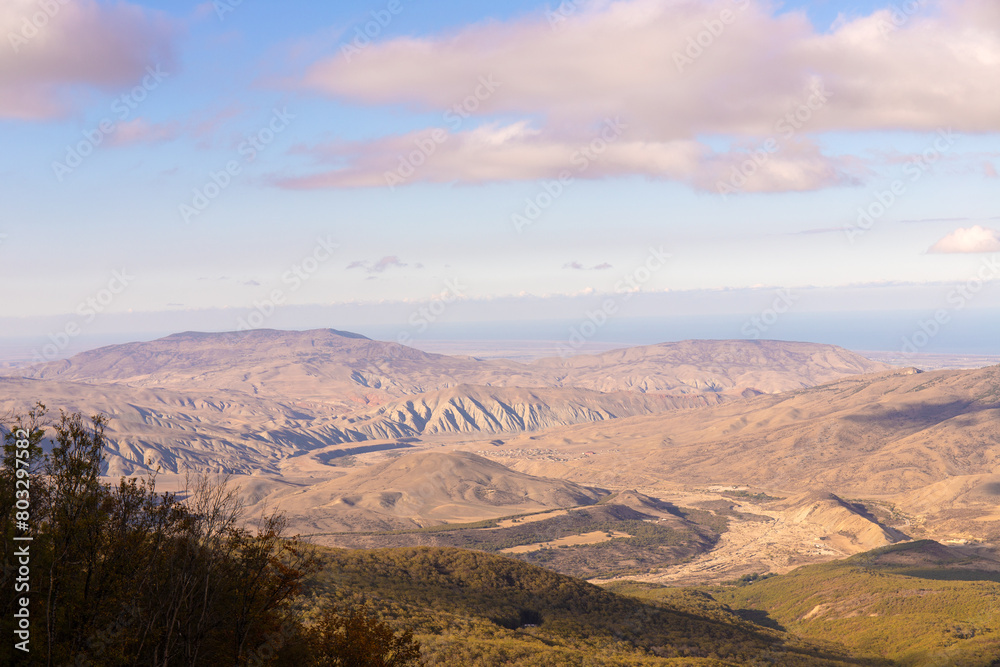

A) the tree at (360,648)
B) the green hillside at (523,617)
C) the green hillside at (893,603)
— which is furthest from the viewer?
the green hillside at (893,603)

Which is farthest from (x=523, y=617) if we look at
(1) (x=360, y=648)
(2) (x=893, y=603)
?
(1) (x=360, y=648)

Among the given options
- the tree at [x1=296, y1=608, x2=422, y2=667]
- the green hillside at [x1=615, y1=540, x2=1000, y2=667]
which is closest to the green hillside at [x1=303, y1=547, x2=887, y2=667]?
the green hillside at [x1=615, y1=540, x2=1000, y2=667]

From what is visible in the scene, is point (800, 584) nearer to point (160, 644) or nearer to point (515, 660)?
point (515, 660)

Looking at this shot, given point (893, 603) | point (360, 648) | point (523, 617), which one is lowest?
point (893, 603)

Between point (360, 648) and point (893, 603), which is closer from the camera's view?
point (360, 648)

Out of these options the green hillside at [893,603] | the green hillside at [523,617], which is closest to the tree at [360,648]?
the green hillside at [523,617]

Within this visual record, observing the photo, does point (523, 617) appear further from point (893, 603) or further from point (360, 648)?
point (360, 648)

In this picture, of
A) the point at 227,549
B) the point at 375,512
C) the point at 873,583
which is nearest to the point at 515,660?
the point at 227,549

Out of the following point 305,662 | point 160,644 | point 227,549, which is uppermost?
point 227,549

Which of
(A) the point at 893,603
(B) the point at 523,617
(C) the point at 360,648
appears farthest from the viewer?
(A) the point at 893,603

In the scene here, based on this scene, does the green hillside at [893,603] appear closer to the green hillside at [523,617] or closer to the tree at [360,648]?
the green hillside at [523,617]

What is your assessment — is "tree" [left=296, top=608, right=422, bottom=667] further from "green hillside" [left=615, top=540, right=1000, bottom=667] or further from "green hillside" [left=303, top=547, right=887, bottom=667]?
"green hillside" [left=615, top=540, right=1000, bottom=667]
